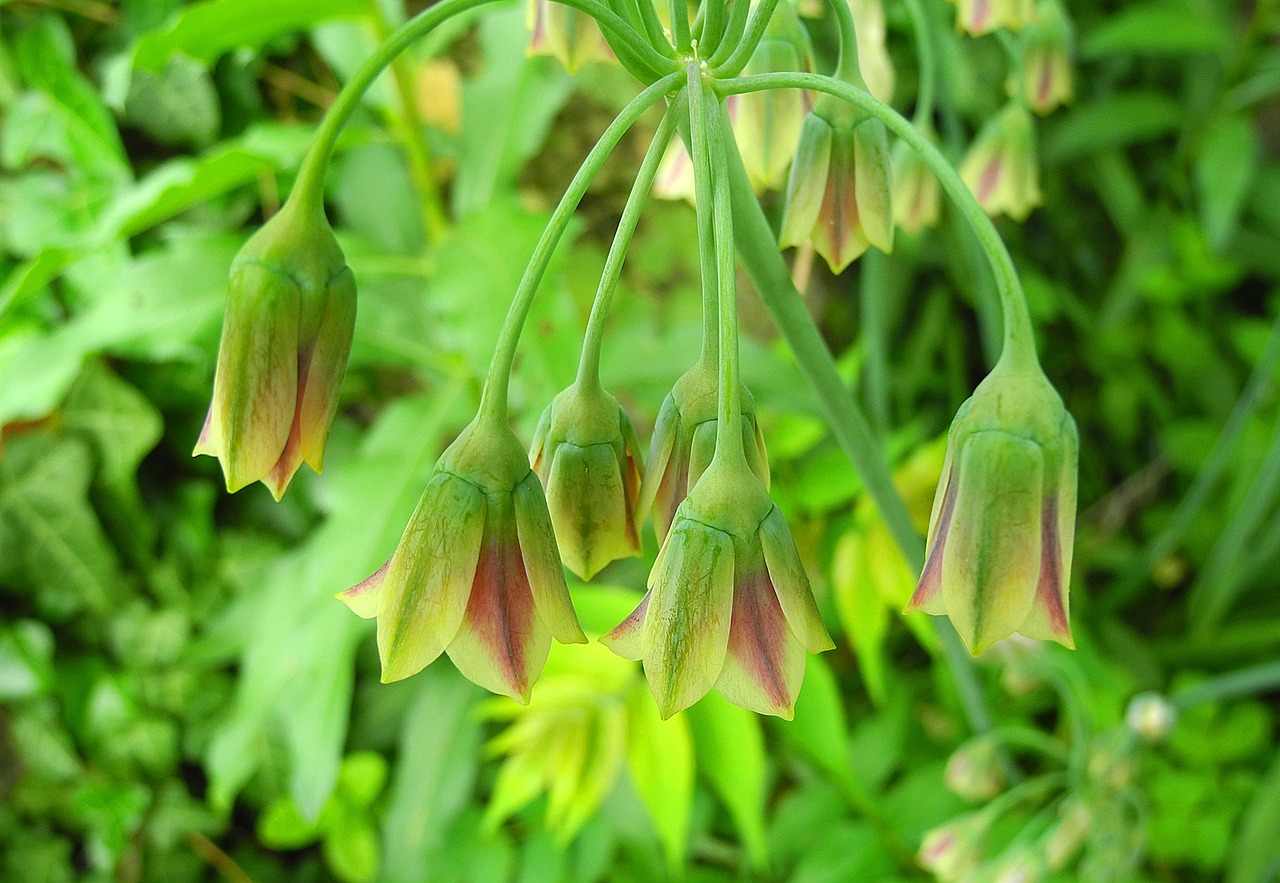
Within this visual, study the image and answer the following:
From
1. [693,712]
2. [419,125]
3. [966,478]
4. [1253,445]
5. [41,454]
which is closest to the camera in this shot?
[966,478]

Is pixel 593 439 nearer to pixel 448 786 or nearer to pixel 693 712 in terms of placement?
pixel 693 712

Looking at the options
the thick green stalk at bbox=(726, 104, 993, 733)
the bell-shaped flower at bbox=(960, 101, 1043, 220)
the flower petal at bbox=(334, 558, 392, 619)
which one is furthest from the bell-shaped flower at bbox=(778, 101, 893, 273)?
the bell-shaped flower at bbox=(960, 101, 1043, 220)

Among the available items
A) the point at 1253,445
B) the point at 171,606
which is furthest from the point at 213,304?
the point at 1253,445

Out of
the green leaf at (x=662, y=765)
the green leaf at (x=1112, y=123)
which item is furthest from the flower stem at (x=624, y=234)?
the green leaf at (x=1112, y=123)

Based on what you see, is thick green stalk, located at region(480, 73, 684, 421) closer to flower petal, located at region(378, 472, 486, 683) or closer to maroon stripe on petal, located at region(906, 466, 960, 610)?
flower petal, located at region(378, 472, 486, 683)

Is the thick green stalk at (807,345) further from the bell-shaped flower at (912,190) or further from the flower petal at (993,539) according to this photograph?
the bell-shaped flower at (912,190)

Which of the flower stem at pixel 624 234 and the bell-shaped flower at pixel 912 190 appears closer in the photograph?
the flower stem at pixel 624 234
